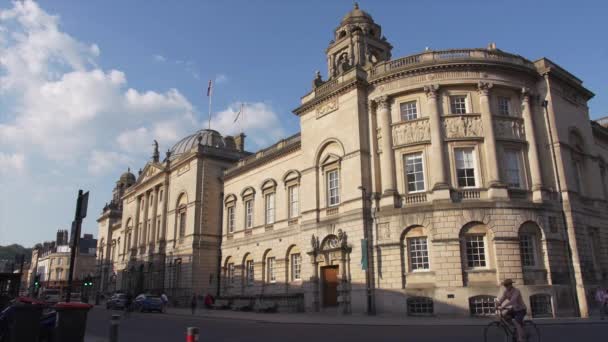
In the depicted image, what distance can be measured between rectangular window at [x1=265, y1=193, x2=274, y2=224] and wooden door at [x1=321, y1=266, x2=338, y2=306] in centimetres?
1046

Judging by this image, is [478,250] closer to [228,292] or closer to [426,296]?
[426,296]

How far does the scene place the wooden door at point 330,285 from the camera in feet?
100

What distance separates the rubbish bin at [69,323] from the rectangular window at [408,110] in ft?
74.0

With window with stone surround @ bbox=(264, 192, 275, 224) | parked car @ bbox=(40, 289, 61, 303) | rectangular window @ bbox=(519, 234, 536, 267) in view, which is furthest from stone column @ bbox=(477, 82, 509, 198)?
parked car @ bbox=(40, 289, 61, 303)

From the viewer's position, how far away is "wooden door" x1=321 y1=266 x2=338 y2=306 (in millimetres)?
30531

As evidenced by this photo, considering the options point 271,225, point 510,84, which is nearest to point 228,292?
point 271,225

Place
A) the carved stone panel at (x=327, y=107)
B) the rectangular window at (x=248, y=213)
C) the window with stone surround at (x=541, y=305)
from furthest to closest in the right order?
the rectangular window at (x=248, y=213) → the carved stone panel at (x=327, y=107) → the window with stone surround at (x=541, y=305)

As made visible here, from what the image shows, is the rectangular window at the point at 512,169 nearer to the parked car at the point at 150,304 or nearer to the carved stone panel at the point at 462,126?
the carved stone panel at the point at 462,126

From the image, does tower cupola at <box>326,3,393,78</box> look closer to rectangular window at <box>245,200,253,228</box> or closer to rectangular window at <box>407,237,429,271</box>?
rectangular window at <box>245,200,253,228</box>

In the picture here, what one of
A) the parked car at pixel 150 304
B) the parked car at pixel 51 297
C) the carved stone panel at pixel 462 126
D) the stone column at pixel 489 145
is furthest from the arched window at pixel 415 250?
the parked car at pixel 51 297

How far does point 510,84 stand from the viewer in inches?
1129

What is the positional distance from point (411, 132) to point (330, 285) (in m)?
11.0

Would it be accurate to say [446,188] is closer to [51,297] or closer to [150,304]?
[150,304]

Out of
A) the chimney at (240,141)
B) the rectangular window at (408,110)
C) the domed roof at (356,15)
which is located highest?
the domed roof at (356,15)
